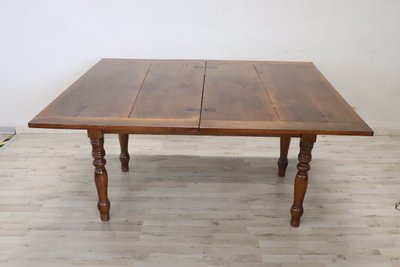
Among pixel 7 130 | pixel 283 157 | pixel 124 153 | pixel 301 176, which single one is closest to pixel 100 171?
pixel 124 153

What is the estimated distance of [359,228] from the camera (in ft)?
6.45

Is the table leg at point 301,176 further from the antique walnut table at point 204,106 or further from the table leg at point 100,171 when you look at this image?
the table leg at point 100,171

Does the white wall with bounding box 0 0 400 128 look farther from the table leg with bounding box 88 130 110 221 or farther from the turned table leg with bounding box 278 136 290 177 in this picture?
the table leg with bounding box 88 130 110 221

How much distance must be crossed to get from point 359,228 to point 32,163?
2.17m

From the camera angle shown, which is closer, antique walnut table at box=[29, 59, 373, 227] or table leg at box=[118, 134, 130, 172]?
antique walnut table at box=[29, 59, 373, 227]

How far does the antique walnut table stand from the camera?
1.56 meters

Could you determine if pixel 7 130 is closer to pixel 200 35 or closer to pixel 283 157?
pixel 200 35

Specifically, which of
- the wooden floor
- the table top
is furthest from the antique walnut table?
the wooden floor

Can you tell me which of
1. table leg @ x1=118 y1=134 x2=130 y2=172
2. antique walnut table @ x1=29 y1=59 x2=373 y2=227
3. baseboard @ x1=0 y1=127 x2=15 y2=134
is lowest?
baseboard @ x1=0 y1=127 x2=15 y2=134

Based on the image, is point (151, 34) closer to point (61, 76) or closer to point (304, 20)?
point (61, 76)

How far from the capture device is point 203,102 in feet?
5.84

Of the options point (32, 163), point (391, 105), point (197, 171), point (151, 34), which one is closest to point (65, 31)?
point (151, 34)

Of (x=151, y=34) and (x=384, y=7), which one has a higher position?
(x=384, y=7)

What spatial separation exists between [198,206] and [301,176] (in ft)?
2.13
